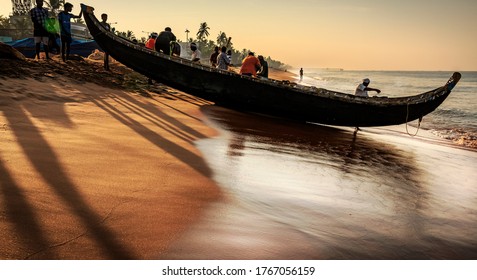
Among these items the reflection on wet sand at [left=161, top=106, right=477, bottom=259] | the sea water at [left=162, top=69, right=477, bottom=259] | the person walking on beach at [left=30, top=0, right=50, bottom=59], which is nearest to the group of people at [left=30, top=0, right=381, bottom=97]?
the person walking on beach at [left=30, top=0, right=50, bottom=59]

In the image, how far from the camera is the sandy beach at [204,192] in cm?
210

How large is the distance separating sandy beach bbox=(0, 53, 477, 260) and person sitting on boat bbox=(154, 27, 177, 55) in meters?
4.77

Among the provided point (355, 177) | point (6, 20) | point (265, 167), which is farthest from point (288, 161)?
point (6, 20)

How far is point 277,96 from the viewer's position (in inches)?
340

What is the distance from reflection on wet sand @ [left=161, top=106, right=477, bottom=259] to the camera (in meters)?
2.27

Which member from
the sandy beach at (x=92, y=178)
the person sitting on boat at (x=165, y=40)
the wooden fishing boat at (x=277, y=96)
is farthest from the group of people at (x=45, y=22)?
the sandy beach at (x=92, y=178)

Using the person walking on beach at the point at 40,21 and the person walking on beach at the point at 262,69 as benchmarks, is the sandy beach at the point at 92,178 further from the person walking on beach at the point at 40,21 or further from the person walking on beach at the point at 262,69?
the person walking on beach at the point at 262,69

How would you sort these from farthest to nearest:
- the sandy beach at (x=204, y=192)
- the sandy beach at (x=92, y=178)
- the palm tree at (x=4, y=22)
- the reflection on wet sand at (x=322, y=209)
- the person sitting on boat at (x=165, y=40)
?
1. the palm tree at (x=4, y=22)
2. the person sitting on boat at (x=165, y=40)
3. the reflection on wet sand at (x=322, y=209)
4. the sandy beach at (x=204, y=192)
5. the sandy beach at (x=92, y=178)

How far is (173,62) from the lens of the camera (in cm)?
968

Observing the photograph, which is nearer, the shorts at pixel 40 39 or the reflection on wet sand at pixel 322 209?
the reflection on wet sand at pixel 322 209

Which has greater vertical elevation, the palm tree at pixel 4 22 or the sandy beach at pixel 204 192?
the palm tree at pixel 4 22

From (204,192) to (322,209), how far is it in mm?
1290

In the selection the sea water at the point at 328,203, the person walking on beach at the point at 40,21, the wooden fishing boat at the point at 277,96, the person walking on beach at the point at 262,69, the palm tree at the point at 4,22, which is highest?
the palm tree at the point at 4,22

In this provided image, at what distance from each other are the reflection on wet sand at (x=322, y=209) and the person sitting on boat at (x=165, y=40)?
20.6 ft
